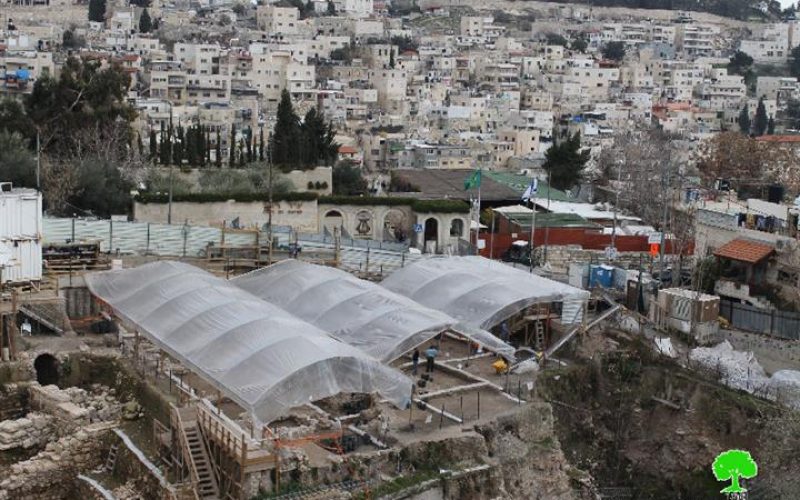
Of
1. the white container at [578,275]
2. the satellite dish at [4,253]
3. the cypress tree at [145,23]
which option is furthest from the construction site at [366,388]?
the cypress tree at [145,23]

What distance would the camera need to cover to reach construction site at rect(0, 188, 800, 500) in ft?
51.5

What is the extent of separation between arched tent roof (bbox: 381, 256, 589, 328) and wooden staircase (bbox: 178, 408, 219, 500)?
17.7 feet

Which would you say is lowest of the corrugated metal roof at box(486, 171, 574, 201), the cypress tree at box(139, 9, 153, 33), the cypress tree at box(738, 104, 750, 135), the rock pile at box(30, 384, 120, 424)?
the rock pile at box(30, 384, 120, 424)

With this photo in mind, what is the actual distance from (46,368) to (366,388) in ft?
18.6

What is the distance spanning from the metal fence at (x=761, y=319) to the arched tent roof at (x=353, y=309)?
7.10m

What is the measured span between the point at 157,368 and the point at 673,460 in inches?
333

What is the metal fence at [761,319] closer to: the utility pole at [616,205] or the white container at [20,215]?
the utility pole at [616,205]

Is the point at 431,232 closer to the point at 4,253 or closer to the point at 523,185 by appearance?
the point at 4,253

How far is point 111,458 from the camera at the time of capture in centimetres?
1666

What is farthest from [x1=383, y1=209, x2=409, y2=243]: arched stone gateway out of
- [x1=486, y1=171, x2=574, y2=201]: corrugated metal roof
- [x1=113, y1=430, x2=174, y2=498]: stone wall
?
[x1=113, y1=430, x2=174, y2=498]: stone wall

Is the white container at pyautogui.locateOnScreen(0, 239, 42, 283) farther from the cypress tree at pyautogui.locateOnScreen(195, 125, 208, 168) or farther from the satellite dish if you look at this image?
the cypress tree at pyautogui.locateOnScreen(195, 125, 208, 168)

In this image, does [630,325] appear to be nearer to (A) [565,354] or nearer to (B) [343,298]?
(A) [565,354]

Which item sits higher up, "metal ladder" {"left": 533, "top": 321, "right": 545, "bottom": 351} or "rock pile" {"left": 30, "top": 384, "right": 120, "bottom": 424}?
"metal ladder" {"left": 533, "top": 321, "right": 545, "bottom": 351}

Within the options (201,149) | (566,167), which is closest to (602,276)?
(201,149)
